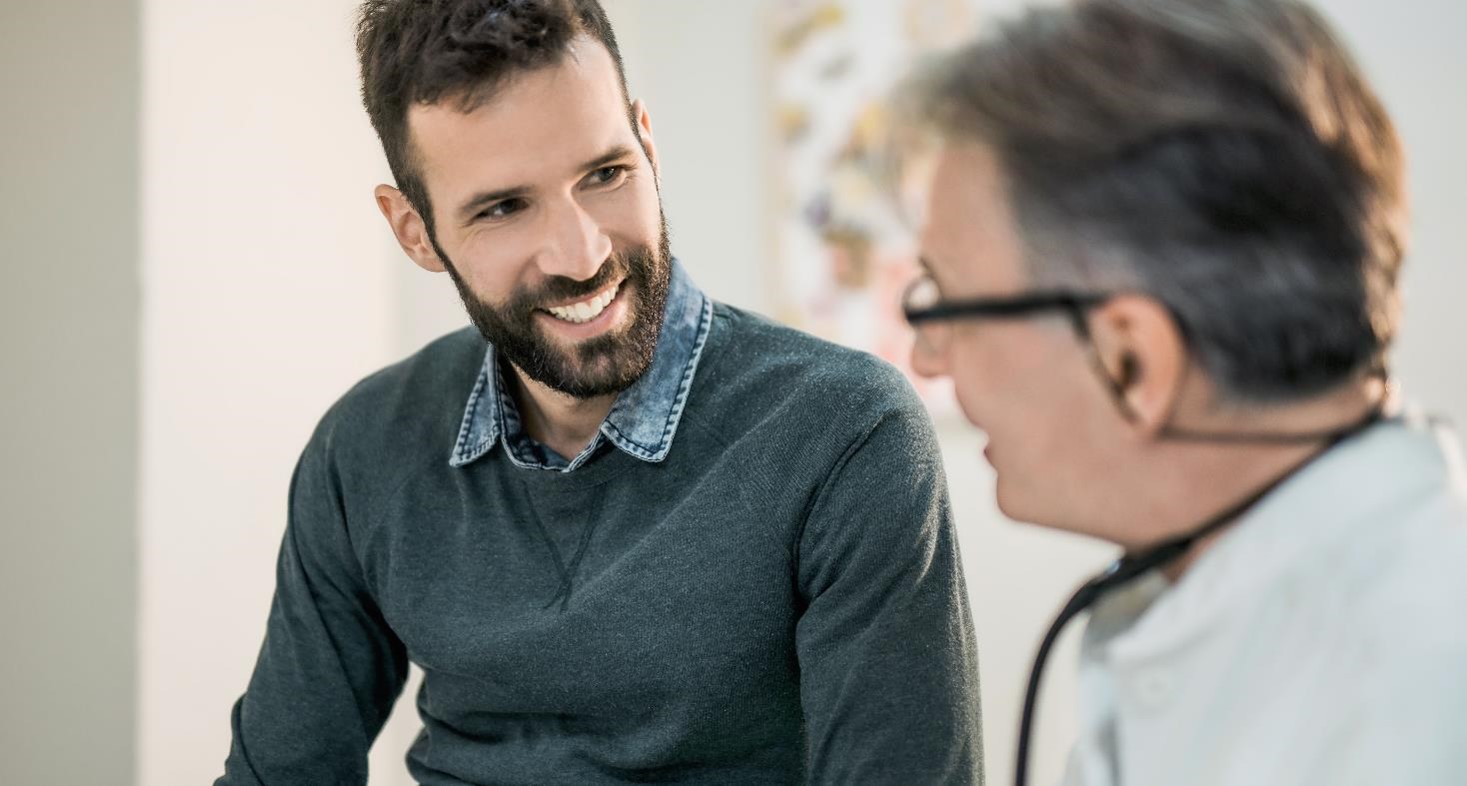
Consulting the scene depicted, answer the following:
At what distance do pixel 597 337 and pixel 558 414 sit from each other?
14 cm

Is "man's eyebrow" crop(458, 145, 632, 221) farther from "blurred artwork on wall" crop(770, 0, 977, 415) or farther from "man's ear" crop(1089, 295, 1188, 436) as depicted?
"blurred artwork on wall" crop(770, 0, 977, 415)

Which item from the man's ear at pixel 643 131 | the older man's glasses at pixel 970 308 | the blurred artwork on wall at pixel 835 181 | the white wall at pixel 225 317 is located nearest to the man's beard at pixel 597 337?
the man's ear at pixel 643 131

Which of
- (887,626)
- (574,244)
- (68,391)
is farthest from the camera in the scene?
(68,391)

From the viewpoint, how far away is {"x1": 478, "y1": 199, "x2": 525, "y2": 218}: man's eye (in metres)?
1.31

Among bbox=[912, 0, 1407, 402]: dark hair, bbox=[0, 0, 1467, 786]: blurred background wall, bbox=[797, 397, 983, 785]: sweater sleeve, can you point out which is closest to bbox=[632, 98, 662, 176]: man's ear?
bbox=[797, 397, 983, 785]: sweater sleeve

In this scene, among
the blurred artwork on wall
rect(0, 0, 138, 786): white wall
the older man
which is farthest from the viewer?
the blurred artwork on wall

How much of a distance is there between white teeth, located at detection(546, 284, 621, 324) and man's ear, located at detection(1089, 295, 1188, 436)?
664mm

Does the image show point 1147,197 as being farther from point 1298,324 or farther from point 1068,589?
point 1068,589

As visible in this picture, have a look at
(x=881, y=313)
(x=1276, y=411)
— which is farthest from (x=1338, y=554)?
(x=881, y=313)

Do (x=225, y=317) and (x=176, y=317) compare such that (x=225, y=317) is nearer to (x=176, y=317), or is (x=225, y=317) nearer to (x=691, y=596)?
(x=176, y=317)

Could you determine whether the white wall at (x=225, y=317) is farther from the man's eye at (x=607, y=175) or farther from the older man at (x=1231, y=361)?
the older man at (x=1231, y=361)

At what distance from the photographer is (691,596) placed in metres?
1.24

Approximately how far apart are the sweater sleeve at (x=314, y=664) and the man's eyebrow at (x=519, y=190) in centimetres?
38

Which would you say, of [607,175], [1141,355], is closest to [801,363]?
[607,175]
